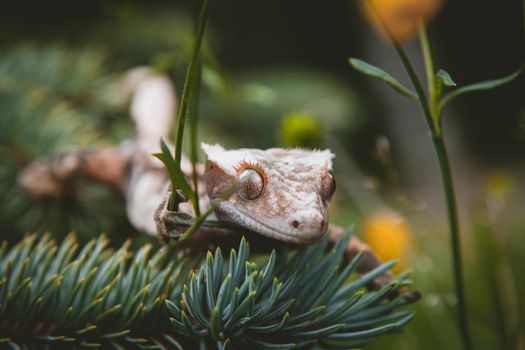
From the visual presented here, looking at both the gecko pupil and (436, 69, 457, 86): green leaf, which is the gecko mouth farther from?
(436, 69, 457, 86): green leaf

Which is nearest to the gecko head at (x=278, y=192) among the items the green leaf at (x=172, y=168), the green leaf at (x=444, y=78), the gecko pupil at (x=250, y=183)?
the gecko pupil at (x=250, y=183)

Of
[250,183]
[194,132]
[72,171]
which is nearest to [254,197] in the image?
[250,183]

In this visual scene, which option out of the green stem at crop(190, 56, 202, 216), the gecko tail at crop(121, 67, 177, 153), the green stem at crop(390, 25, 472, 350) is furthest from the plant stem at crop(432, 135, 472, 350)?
the gecko tail at crop(121, 67, 177, 153)

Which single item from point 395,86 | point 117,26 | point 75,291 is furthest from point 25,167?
point 395,86

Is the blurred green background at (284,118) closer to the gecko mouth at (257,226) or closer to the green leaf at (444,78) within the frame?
the green leaf at (444,78)

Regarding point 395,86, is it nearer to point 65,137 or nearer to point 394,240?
point 394,240

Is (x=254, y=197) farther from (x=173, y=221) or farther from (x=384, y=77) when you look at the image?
(x=384, y=77)
